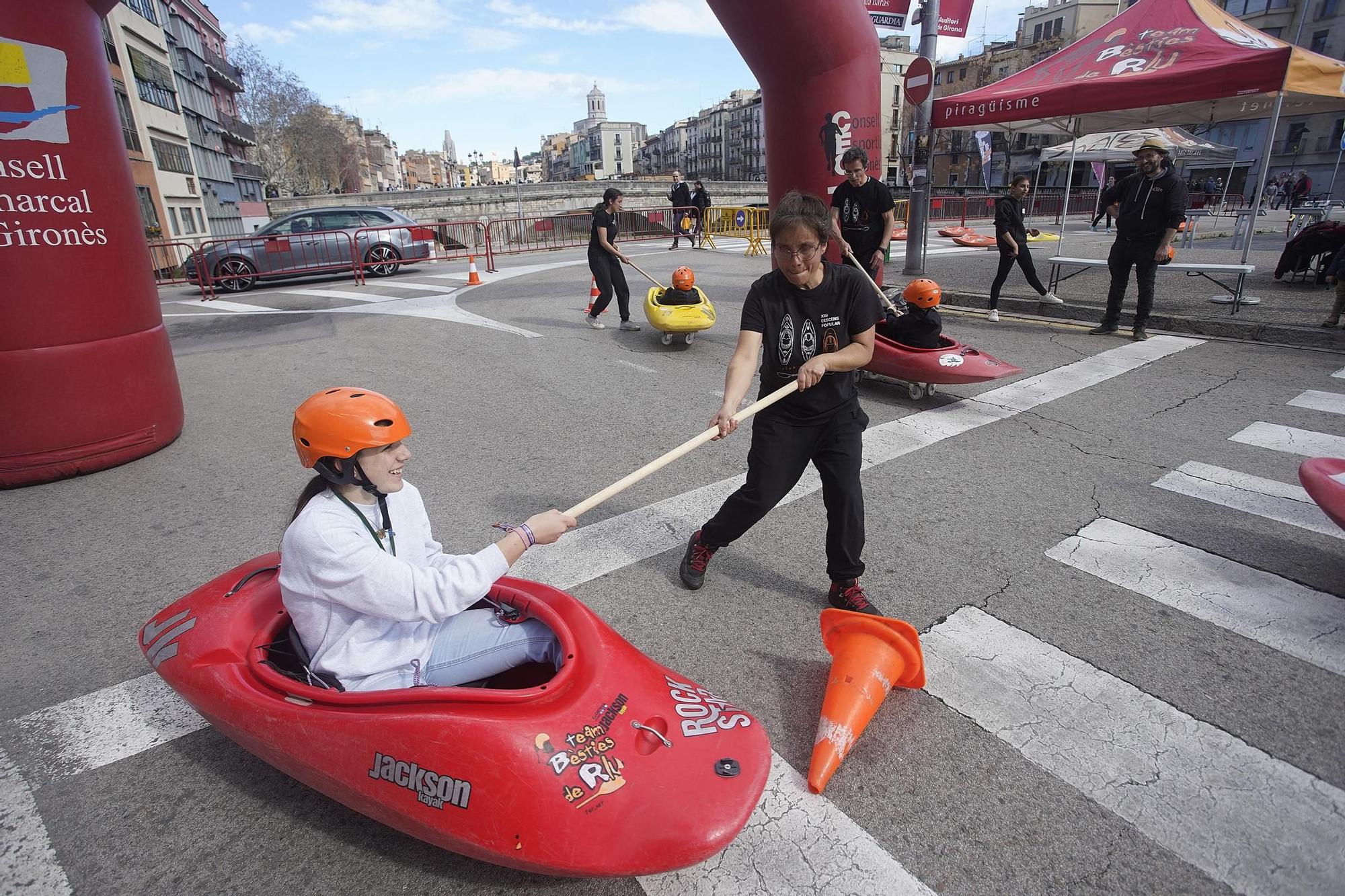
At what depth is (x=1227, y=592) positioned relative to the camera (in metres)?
3.41

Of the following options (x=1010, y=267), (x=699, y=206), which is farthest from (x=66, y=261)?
(x=699, y=206)

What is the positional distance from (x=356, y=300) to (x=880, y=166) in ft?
31.7

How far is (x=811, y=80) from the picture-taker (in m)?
7.25

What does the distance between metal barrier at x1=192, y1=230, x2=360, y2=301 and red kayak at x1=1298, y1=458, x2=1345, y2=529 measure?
16271mm

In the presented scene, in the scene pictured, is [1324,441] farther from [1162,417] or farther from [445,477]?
[445,477]

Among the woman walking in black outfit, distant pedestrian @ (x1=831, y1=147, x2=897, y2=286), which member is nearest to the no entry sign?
the woman walking in black outfit

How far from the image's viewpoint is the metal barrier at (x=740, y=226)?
784 inches

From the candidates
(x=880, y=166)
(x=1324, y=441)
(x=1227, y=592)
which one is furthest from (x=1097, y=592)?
(x=880, y=166)

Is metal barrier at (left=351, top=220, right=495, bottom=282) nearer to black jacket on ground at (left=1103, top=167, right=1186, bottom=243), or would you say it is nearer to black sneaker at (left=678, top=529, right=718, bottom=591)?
black jacket on ground at (left=1103, top=167, right=1186, bottom=243)

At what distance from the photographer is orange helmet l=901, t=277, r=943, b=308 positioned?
6.30 metres

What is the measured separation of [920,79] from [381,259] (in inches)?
478

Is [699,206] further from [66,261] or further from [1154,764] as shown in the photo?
→ [1154,764]

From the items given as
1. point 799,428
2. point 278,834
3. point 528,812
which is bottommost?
point 278,834

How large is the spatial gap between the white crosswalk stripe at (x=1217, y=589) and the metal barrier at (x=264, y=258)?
615 inches
